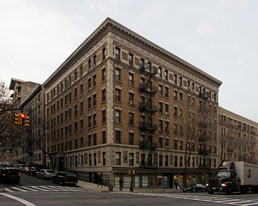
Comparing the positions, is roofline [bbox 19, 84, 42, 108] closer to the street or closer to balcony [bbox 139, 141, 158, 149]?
balcony [bbox 139, 141, 158, 149]

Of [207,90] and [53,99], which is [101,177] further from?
[207,90]

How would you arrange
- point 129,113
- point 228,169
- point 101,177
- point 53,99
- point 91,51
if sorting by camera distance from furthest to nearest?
point 53,99 → point 91,51 → point 129,113 → point 101,177 → point 228,169

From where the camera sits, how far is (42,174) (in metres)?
44.2

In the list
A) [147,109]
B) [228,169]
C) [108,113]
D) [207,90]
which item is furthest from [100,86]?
[207,90]

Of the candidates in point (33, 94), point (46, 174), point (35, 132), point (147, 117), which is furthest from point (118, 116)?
point (33, 94)

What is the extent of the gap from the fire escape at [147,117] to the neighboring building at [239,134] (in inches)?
852

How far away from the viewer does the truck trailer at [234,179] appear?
96.3 ft

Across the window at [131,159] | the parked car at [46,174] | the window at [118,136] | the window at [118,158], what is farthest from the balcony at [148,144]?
the parked car at [46,174]

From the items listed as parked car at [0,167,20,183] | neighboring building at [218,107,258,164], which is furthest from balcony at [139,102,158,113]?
Answer: neighboring building at [218,107,258,164]

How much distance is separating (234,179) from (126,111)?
1803 cm

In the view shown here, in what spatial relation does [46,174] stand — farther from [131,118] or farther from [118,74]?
[118,74]

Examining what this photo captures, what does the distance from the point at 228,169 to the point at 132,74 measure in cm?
2071

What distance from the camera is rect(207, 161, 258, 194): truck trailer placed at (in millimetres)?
29344

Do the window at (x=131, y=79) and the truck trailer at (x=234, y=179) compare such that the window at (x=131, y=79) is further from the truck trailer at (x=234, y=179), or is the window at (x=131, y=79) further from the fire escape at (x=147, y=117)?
the truck trailer at (x=234, y=179)
